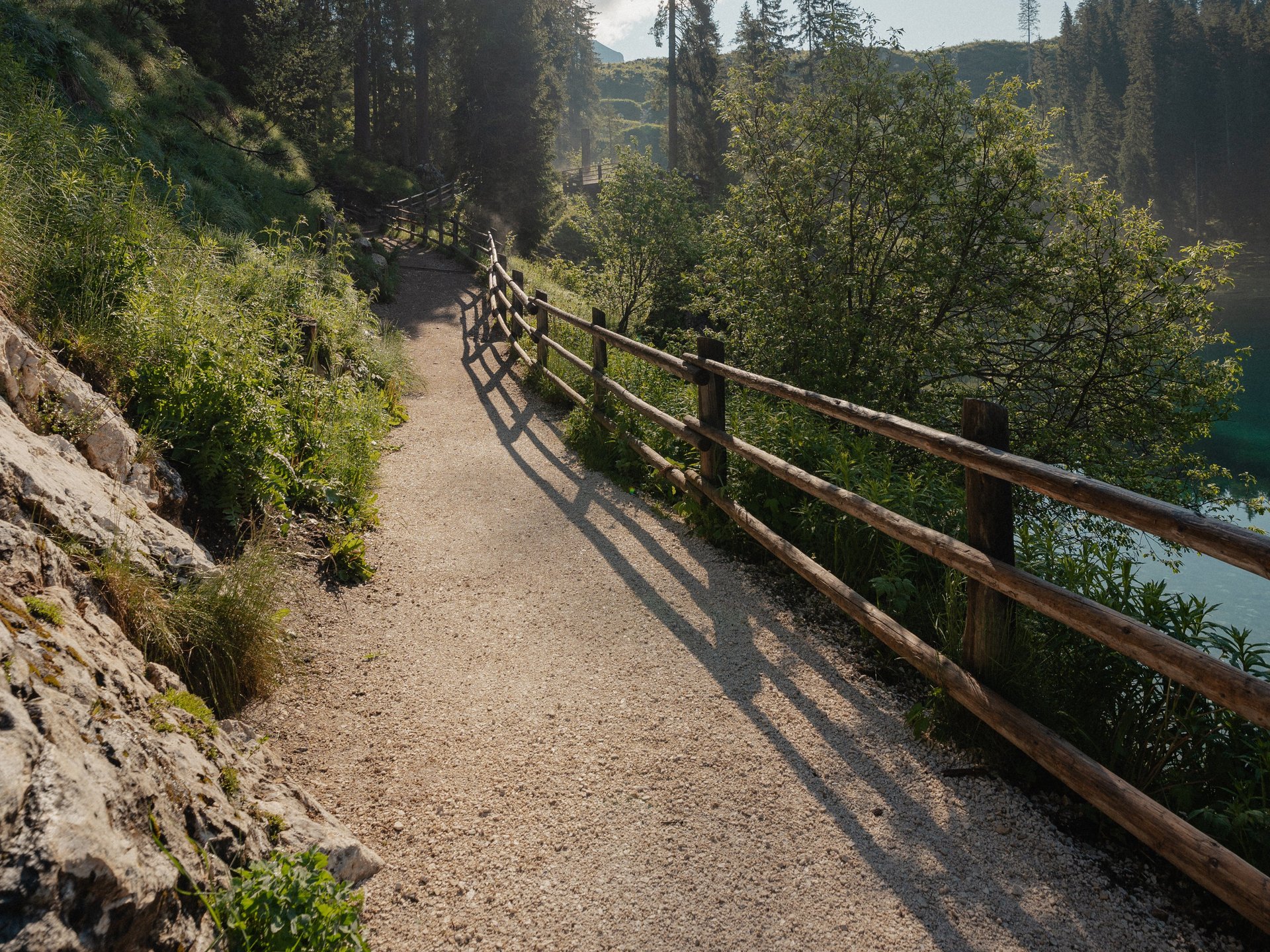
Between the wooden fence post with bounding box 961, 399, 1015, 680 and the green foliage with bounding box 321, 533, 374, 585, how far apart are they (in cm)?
379

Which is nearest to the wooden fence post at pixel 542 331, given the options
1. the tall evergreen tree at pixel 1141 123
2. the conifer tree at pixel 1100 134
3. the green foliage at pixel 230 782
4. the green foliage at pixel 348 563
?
the green foliage at pixel 348 563

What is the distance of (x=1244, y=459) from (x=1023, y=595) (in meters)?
19.9

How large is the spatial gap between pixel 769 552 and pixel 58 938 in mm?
4500

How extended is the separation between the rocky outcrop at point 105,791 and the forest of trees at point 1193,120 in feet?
204

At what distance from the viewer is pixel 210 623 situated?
3.56 metres

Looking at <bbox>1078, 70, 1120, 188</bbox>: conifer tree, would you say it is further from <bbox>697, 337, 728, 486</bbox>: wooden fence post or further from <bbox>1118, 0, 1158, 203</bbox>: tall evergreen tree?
<bbox>697, 337, 728, 486</bbox>: wooden fence post

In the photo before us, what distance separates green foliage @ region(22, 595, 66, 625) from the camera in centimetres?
239

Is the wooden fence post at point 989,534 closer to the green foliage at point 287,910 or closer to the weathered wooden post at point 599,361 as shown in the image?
the green foliage at point 287,910

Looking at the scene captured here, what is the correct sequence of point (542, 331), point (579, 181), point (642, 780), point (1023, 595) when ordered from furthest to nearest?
point (579, 181), point (542, 331), point (642, 780), point (1023, 595)

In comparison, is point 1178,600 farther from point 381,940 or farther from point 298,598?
point 298,598

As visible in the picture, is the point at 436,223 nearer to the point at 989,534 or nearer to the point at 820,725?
the point at 820,725

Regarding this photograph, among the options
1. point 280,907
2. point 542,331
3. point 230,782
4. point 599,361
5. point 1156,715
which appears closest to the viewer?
point 280,907

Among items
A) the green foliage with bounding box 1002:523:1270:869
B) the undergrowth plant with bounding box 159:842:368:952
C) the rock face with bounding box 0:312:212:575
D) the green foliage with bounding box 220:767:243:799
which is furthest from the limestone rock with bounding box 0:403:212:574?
the green foliage with bounding box 1002:523:1270:869

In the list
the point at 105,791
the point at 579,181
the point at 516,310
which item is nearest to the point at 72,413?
the point at 105,791
